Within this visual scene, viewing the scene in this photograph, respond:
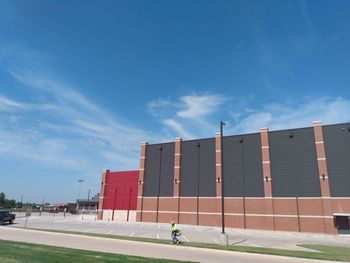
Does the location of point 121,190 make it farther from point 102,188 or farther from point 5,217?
point 5,217

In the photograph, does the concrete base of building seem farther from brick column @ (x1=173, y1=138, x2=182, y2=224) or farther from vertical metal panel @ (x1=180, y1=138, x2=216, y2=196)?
vertical metal panel @ (x1=180, y1=138, x2=216, y2=196)

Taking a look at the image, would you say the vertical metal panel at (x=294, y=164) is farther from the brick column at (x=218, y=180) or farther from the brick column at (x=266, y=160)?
the brick column at (x=218, y=180)

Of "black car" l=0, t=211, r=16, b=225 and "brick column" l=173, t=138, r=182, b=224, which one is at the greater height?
"brick column" l=173, t=138, r=182, b=224

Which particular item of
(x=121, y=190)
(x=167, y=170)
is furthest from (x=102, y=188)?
(x=167, y=170)

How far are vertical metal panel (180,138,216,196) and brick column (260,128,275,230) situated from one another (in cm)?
836

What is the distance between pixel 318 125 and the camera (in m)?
44.3

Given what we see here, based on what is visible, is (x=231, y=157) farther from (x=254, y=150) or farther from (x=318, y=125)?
(x=318, y=125)

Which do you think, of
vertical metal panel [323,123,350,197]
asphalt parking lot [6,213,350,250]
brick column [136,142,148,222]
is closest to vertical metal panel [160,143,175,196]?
brick column [136,142,148,222]

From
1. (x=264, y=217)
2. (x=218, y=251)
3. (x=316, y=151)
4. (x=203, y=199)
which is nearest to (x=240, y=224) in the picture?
(x=264, y=217)

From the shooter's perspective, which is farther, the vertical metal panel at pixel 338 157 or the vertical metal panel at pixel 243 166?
the vertical metal panel at pixel 243 166

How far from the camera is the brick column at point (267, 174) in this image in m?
44.4

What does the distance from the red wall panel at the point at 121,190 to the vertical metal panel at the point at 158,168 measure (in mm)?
3859

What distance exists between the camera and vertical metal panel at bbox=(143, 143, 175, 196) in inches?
2169

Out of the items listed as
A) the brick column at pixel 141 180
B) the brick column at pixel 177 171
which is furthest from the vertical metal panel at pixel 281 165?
the brick column at pixel 141 180
